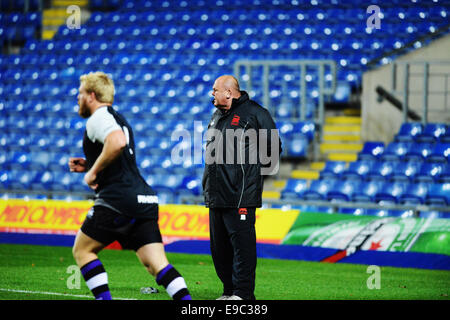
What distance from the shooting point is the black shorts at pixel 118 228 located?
607 cm

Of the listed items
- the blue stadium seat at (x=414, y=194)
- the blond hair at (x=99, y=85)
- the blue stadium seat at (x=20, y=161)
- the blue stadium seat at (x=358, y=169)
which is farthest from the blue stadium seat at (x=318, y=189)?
the blond hair at (x=99, y=85)

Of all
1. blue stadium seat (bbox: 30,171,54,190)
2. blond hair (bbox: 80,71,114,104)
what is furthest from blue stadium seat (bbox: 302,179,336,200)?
blond hair (bbox: 80,71,114,104)

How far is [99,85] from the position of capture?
6145mm

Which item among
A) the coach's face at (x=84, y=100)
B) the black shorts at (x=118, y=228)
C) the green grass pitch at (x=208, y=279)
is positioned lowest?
the green grass pitch at (x=208, y=279)

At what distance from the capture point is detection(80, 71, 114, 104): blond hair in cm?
613

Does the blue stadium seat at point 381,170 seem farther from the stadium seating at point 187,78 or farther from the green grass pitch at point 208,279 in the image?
the green grass pitch at point 208,279

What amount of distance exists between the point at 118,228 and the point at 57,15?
22.1 meters

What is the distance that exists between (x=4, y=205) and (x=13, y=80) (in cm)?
858

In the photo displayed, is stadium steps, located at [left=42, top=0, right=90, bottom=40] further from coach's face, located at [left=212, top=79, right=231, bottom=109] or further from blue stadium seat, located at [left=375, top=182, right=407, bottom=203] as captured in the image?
coach's face, located at [left=212, top=79, right=231, bottom=109]

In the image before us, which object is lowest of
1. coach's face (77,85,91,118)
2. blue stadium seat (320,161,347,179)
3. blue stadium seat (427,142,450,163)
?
blue stadium seat (320,161,347,179)

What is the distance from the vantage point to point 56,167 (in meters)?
18.7

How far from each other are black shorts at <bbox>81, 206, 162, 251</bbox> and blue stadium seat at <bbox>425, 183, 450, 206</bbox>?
30.6 feet

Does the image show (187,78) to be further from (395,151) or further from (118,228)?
(118,228)

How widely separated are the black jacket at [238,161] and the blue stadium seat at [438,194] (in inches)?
305
